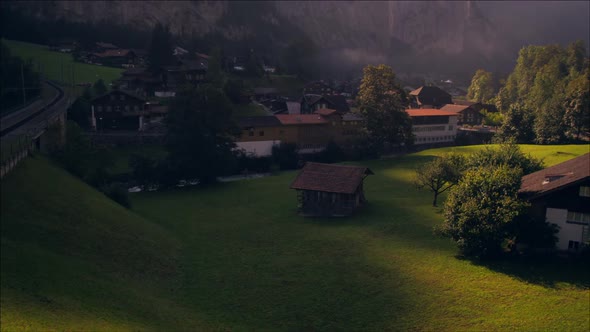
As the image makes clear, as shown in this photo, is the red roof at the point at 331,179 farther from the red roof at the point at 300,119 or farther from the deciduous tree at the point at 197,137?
the red roof at the point at 300,119

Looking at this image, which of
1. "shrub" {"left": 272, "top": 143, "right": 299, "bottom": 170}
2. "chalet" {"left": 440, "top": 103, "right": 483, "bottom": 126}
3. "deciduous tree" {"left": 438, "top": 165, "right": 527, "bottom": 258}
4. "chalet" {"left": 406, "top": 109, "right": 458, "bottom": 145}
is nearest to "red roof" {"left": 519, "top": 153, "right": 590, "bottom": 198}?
"deciduous tree" {"left": 438, "top": 165, "right": 527, "bottom": 258}

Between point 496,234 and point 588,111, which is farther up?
point 588,111

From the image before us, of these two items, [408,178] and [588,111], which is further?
[588,111]

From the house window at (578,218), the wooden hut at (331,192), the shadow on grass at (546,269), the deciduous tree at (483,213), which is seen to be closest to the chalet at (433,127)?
the wooden hut at (331,192)

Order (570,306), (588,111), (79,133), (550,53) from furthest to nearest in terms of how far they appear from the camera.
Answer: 1. (550,53)
2. (588,111)
3. (79,133)
4. (570,306)

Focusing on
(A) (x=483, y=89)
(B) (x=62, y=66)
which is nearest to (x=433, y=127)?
(A) (x=483, y=89)

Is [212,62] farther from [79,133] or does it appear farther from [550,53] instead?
[550,53]

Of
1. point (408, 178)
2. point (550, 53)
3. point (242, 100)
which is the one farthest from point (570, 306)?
point (550, 53)

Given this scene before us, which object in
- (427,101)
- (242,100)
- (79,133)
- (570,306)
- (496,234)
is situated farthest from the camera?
(427,101)
